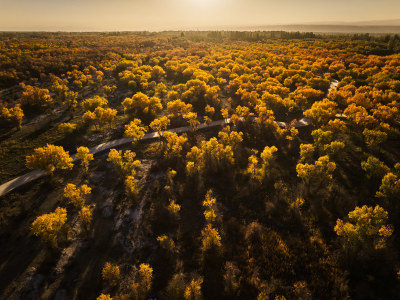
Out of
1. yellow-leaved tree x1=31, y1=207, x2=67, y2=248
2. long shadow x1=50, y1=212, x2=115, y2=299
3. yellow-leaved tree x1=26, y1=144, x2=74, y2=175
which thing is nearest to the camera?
long shadow x1=50, y1=212, x2=115, y2=299

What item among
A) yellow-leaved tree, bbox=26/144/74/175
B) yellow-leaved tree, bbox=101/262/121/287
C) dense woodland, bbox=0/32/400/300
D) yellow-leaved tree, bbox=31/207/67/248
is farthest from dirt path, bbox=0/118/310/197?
yellow-leaved tree, bbox=101/262/121/287

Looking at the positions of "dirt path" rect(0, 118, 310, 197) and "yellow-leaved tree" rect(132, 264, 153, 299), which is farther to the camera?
"dirt path" rect(0, 118, 310, 197)

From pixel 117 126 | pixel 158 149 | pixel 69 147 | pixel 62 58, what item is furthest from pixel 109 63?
pixel 158 149

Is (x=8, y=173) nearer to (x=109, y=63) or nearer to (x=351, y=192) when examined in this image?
(x=351, y=192)

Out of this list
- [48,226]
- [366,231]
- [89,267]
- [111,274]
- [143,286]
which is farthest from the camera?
[89,267]

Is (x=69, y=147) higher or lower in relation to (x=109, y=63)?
lower

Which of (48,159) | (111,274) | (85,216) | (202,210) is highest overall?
(48,159)

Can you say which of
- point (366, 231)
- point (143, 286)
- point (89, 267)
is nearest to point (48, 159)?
point (89, 267)

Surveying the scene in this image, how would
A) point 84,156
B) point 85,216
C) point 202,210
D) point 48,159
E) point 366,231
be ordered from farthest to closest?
point 84,156 → point 48,159 → point 202,210 → point 85,216 → point 366,231

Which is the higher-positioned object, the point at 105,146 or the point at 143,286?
the point at 105,146

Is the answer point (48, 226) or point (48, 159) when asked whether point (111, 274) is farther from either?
point (48, 159)

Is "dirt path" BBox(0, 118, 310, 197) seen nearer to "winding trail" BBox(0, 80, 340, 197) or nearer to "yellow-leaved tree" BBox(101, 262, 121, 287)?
"winding trail" BBox(0, 80, 340, 197)
